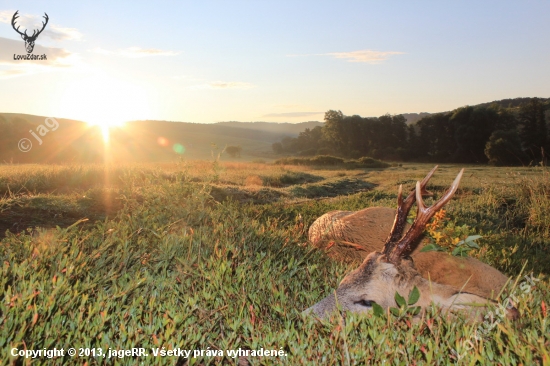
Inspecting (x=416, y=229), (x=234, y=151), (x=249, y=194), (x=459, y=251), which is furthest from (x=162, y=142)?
(x=416, y=229)

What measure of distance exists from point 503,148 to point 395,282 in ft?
134

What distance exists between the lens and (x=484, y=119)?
4778 cm

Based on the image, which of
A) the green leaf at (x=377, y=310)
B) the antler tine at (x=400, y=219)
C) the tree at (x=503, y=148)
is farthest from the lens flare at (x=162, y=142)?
the green leaf at (x=377, y=310)

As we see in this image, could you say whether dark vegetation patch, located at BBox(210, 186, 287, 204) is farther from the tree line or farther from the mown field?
the tree line

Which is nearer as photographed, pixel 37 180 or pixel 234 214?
pixel 234 214

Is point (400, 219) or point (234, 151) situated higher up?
point (400, 219)

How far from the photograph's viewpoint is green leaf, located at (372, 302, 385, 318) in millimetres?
2758

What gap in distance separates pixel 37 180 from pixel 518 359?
13275mm

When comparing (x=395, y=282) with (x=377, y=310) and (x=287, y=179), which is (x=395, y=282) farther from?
(x=287, y=179)

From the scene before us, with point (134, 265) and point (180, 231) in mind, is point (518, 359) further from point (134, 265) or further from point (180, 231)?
point (180, 231)

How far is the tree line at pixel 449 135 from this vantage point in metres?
43.1

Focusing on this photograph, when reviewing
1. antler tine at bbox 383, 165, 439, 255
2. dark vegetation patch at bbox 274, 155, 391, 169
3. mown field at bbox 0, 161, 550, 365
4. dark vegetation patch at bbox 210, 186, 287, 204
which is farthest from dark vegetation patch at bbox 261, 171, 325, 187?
antler tine at bbox 383, 165, 439, 255

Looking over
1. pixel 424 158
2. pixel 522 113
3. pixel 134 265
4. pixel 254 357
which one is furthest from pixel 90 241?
pixel 522 113

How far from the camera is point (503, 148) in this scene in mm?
38844
